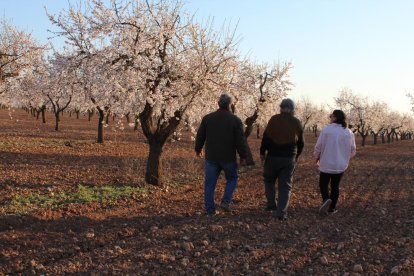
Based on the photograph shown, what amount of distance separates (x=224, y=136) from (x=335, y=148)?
7.55 ft

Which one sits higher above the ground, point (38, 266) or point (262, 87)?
point (262, 87)

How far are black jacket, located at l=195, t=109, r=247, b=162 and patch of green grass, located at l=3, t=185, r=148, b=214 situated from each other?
297 cm

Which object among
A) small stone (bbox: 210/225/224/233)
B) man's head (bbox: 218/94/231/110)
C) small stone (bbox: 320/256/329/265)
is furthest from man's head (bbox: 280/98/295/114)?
small stone (bbox: 320/256/329/265)

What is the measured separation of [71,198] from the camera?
8984 mm

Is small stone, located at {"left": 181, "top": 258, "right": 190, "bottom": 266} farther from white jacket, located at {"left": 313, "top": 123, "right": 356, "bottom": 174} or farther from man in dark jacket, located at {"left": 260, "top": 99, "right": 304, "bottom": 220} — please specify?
white jacket, located at {"left": 313, "top": 123, "right": 356, "bottom": 174}

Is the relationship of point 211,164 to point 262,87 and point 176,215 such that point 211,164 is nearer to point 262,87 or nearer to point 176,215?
point 176,215

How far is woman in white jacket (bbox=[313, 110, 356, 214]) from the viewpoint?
25.7ft

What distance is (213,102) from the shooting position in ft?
39.8

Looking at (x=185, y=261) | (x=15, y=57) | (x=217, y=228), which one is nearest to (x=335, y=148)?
(x=217, y=228)

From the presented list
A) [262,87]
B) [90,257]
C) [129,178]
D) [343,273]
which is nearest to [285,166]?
[343,273]

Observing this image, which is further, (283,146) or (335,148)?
(335,148)

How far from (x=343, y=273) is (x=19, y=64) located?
2163 centimetres

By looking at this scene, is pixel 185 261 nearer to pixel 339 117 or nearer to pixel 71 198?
pixel 339 117

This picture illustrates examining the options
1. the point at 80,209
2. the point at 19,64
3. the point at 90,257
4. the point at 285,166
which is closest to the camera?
the point at 90,257
